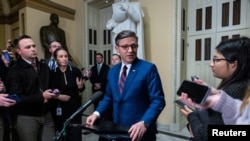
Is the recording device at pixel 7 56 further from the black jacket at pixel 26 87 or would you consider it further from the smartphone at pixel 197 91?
the smartphone at pixel 197 91

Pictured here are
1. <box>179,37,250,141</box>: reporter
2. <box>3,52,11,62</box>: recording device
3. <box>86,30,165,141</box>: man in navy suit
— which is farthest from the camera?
<box>3,52,11,62</box>: recording device

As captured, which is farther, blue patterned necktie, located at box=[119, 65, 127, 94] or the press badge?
the press badge

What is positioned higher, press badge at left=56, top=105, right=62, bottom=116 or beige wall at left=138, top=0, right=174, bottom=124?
beige wall at left=138, top=0, right=174, bottom=124

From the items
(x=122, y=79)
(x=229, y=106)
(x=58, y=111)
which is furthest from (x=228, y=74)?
(x=58, y=111)

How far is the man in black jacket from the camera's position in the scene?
6.40 feet

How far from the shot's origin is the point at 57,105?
240cm

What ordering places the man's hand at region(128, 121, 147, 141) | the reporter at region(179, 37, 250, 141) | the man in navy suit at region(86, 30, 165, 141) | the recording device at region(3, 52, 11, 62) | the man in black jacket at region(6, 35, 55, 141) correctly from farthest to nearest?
1. the recording device at region(3, 52, 11, 62)
2. the man in black jacket at region(6, 35, 55, 141)
3. the man in navy suit at region(86, 30, 165, 141)
4. the man's hand at region(128, 121, 147, 141)
5. the reporter at region(179, 37, 250, 141)

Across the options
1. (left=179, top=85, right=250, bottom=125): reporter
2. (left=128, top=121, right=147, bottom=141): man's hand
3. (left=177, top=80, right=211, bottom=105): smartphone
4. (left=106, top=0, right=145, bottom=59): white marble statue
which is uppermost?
(left=106, top=0, right=145, bottom=59): white marble statue

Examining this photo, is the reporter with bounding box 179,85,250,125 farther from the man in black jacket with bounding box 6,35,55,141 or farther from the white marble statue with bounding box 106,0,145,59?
the white marble statue with bounding box 106,0,145,59

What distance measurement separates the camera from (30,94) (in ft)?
6.57

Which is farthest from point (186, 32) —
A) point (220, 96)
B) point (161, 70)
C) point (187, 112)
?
point (220, 96)

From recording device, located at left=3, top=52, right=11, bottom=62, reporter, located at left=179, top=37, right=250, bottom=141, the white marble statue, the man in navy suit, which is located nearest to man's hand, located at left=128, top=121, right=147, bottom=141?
the man in navy suit

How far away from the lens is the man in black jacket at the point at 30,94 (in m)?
1.95

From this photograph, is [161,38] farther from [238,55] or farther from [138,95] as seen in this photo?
[238,55]
